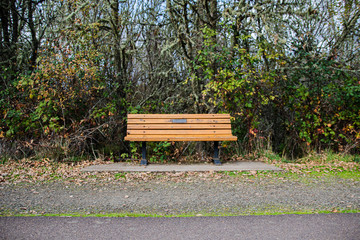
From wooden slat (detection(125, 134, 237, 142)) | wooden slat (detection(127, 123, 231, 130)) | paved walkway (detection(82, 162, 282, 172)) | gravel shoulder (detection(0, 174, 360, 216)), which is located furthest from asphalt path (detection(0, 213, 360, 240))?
wooden slat (detection(127, 123, 231, 130))

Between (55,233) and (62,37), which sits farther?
(62,37)

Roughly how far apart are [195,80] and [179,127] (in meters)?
1.59

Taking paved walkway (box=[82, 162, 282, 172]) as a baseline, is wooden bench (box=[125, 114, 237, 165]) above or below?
above

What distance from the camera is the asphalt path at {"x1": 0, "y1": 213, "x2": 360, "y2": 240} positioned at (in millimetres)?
2850

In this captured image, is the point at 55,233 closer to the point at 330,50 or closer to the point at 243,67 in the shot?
the point at 243,67

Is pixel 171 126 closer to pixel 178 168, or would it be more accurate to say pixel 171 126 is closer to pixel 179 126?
pixel 179 126

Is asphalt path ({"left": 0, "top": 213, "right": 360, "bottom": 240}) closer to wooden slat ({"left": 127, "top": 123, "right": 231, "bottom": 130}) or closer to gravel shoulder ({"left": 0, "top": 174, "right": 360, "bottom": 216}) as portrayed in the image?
gravel shoulder ({"left": 0, "top": 174, "right": 360, "bottom": 216})

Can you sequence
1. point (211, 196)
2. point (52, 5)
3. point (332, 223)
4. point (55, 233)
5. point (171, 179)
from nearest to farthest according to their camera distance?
point (55, 233) < point (332, 223) < point (211, 196) < point (171, 179) < point (52, 5)

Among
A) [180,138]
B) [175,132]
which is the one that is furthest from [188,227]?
[175,132]

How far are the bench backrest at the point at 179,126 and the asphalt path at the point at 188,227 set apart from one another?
2881 mm

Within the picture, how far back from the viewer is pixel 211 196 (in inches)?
165

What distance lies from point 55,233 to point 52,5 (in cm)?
733

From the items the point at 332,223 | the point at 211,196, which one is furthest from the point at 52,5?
the point at 332,223

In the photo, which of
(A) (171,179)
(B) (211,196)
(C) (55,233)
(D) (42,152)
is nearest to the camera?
(C) (55,233)
